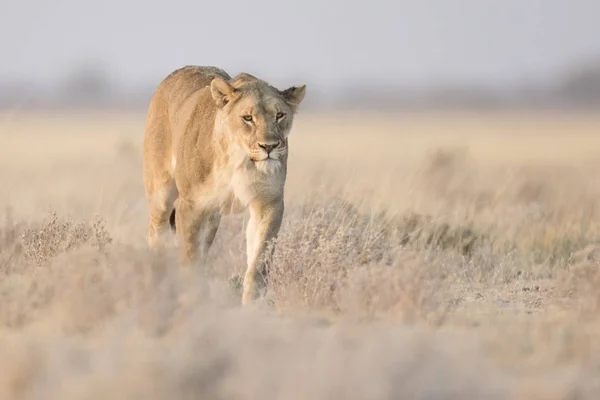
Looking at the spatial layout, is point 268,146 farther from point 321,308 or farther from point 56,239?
point 56,239

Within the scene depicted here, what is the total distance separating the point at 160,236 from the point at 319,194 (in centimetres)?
223

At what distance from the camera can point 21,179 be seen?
20.6 meters

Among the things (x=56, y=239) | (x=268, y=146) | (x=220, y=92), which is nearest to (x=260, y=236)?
(x=268, y=146)

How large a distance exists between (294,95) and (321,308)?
6.23 feet

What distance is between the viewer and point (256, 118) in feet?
29.4

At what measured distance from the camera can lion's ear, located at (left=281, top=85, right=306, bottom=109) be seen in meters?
9.38

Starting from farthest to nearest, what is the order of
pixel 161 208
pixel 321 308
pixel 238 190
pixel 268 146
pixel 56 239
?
pixel 161 208 < pixel 56 239 < pixel 238 190 < pixel 268 146 < pixel 321 308

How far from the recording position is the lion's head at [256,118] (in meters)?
8.90

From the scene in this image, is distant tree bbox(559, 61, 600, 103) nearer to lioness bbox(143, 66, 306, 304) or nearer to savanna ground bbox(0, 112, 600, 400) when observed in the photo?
savanna ground bbox(0, 112, 600, 400)

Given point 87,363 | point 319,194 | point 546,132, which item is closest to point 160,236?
point 319,194

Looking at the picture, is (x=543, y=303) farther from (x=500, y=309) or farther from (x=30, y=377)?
(x=30, y=377)

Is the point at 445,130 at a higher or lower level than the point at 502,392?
lower

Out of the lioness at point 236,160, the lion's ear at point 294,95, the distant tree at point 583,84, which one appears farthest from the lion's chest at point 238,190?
the distant tree at point 583,84

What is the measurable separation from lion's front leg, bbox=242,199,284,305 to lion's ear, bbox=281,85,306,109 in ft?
2.41
